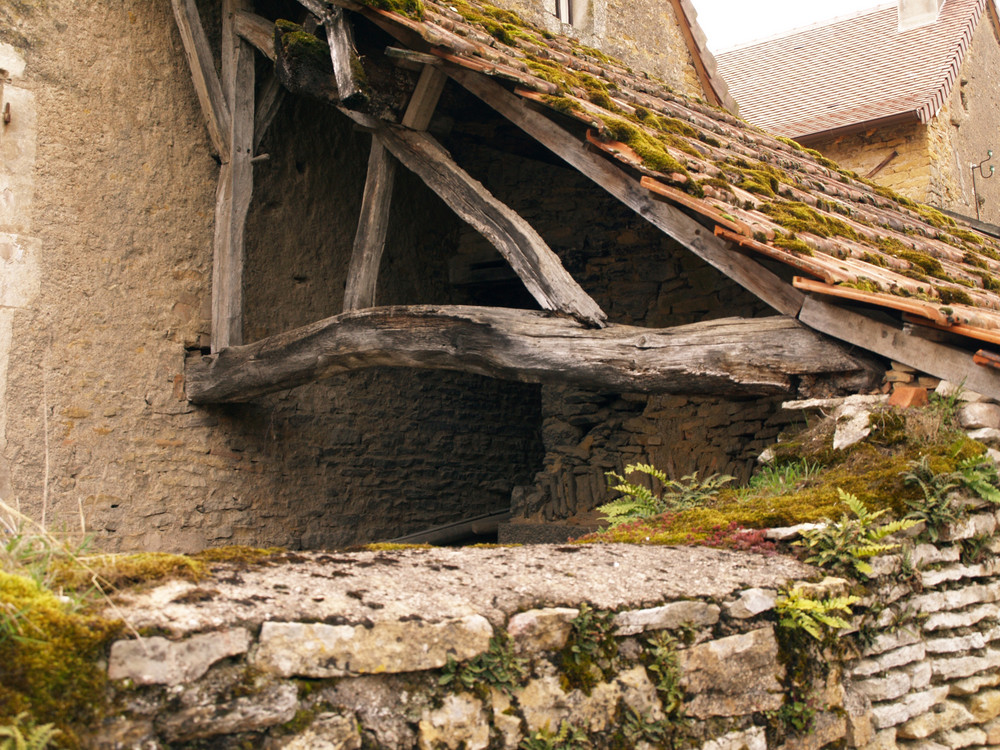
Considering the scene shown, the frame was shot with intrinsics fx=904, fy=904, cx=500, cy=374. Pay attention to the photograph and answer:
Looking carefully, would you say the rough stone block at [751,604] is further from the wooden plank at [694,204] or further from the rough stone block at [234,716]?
the wooden plank at [694,204]

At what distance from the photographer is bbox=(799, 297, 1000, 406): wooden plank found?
3.38 metres

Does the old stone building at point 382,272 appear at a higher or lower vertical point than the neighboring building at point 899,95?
lower

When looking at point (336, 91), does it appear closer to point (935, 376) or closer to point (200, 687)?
point (935, 376)

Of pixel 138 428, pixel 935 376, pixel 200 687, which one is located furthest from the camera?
pixel 138 428

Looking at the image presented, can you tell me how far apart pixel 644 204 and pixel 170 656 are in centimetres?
295

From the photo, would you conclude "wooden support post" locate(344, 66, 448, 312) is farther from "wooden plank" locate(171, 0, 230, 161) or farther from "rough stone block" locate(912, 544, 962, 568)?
"rough stone block" locate(912, 544, 962, 568)

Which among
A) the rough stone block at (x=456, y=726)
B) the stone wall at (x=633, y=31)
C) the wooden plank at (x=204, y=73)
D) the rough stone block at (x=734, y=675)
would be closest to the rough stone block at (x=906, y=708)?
the rough stone block at (x=734, y=675)

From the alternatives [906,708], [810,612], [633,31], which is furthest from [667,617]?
[633,31]

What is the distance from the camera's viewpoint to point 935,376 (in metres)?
3.47

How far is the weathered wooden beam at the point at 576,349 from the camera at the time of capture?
373 cm

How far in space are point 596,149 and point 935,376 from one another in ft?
5.65

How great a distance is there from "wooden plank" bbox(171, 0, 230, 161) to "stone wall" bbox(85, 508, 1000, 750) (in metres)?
3.78

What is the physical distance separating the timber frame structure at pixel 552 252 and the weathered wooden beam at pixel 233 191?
0.01m

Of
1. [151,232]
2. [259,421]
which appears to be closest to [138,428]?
[259,421]
